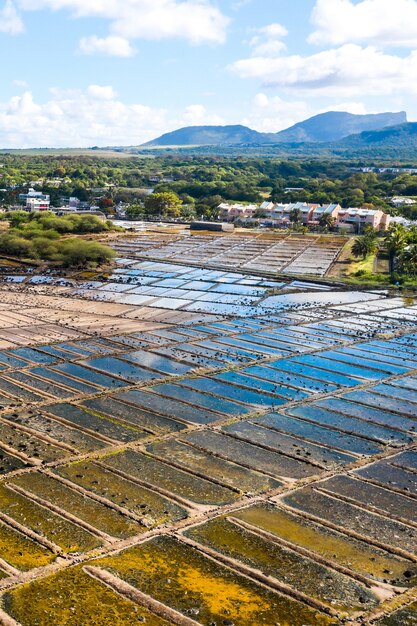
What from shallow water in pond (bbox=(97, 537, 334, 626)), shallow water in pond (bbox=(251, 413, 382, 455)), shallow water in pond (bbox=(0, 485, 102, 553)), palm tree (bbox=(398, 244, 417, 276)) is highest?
palm tree (bbox=(398, 244, 417, 276))

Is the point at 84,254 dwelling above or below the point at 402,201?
below

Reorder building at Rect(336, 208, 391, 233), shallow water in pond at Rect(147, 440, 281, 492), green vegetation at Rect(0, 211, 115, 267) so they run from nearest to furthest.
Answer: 1. shallow water in pond at Rect(147, 440, 281, 492)
2. green vegetation at Rect(0, 211, 115, 267)
3. building at Rect(336, 208, 391, 233)

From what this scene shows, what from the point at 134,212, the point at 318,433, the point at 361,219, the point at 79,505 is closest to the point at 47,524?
the point at 79,505

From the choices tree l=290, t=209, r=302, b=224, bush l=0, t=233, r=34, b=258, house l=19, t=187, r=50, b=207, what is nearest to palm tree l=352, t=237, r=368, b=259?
tree l=290, t=209, r=302, b=224

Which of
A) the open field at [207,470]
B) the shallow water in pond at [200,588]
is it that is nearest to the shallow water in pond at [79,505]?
the open field at [207,470]

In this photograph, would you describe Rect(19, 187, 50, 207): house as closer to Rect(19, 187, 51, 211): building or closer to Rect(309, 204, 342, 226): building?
Rect(19, 187, 51, 211): building

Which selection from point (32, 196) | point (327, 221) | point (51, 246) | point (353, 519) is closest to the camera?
point (353, 519)

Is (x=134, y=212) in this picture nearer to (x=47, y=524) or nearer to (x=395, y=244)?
(x=395, y=244)
